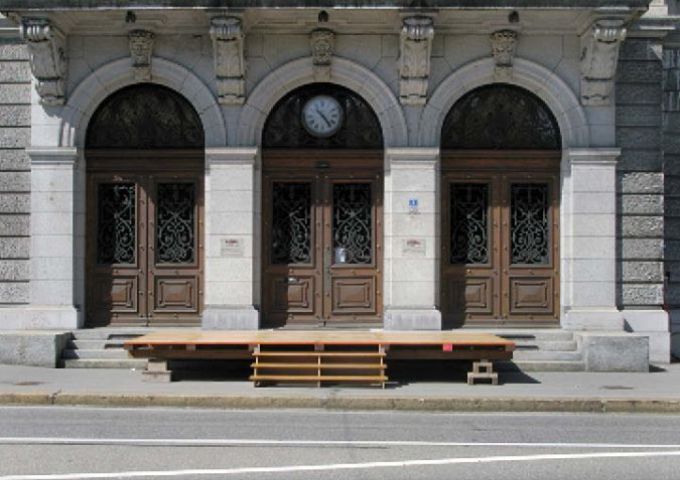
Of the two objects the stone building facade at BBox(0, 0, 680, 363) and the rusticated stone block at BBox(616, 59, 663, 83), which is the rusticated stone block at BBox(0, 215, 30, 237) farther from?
the rusticated stone block at BBox(616, 59, 663, 83)

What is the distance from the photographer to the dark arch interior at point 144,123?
19.5m

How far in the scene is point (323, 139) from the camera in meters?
19.4

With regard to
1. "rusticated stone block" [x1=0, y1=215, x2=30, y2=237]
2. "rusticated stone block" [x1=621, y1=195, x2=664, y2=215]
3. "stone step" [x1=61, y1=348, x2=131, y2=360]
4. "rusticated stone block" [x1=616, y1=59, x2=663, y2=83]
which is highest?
"rusticated stone block" [x1=616, y1=59, x2=663, y2=83]

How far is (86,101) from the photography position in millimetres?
19141

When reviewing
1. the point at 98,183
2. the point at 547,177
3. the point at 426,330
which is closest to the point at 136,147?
the point at 98,183

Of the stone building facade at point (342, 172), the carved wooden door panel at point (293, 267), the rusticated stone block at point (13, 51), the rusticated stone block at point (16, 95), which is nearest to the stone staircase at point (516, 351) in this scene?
the stone building facade at point (342, 172)

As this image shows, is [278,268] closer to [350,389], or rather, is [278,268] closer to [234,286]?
[234,286]

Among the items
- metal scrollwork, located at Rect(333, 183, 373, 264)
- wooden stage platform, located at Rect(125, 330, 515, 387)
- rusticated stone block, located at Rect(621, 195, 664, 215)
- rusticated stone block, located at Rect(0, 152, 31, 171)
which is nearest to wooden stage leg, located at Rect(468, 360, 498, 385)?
wooden stage platform, located at Rect(125, 330, 515, 387)

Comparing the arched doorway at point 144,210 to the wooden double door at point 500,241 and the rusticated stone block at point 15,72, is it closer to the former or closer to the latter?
the rusticated stone block at point 15,72

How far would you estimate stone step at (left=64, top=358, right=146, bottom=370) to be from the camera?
59.8 ft

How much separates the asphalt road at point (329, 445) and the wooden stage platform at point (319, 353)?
5.95 ft

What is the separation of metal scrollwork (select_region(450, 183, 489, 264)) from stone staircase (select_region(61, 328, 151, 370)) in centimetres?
589

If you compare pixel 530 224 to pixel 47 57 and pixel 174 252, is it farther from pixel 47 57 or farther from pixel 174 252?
pixel 47 57

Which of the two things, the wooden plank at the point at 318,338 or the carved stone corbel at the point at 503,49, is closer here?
the wooden plank at the point at 318,338
